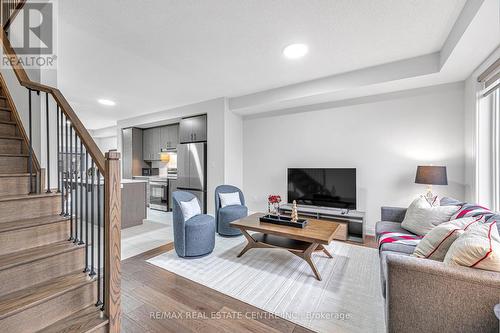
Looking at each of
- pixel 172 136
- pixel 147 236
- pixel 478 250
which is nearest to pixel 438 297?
pixel 478 250

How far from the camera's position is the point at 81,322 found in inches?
52.9

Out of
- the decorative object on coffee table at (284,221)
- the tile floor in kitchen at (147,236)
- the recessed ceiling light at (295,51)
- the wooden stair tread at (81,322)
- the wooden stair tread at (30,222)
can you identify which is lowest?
the tile floor in kitchen at (147,236)

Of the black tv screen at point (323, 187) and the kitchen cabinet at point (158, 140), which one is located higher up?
the kitchen cabinet at point (158, 140)

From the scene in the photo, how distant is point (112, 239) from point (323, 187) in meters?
3.33

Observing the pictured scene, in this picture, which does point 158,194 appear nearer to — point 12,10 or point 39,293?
point 12,10

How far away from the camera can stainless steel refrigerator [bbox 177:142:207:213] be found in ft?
15.8

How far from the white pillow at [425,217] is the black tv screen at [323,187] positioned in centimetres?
115

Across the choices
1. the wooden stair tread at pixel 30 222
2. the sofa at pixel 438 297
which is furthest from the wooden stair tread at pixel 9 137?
the sofa at pixel 438 297

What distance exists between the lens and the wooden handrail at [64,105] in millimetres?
1465

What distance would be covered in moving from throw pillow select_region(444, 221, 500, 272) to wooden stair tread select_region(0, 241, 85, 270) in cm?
252

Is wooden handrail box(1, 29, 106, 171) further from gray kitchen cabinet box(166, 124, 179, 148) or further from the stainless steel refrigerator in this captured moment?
gray kitchen cabinet box(166, 124, 179, 148)

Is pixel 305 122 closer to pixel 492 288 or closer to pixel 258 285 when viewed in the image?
pixel 258 285

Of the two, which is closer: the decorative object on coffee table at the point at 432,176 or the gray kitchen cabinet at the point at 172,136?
the decorative object on coffee table at the point at 432,176

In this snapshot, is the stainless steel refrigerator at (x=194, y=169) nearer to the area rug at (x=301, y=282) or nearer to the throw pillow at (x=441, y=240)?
the area rug at (x=301, y=282)
